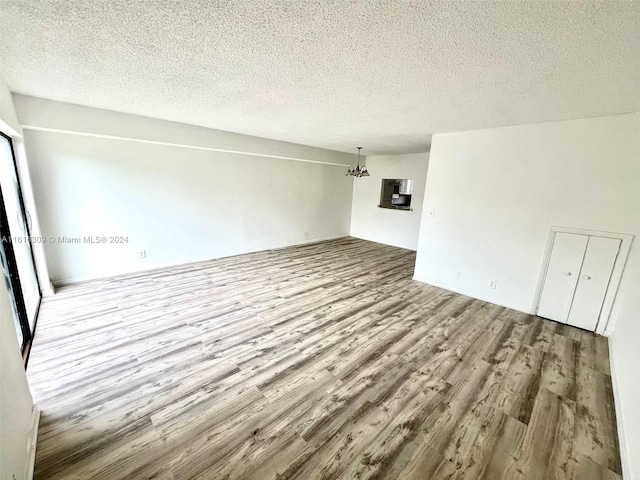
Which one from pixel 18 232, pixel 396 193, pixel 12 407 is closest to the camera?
pixel 12 407

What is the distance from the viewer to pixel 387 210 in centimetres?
727

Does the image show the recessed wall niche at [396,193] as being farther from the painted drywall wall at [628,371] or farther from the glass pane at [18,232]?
the glass pane at [18,232]

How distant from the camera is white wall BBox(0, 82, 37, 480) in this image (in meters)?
1.11

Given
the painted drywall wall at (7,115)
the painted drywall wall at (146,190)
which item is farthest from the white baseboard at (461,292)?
the painted drywall wall at (7,115)

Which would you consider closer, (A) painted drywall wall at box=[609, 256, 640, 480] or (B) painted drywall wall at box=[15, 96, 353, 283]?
(A) painted drywall wall at box=[609, 256, 640, 480]

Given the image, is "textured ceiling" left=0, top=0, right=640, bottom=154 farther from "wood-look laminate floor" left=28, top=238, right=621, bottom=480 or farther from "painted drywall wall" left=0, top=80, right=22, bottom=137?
"wood-look laminate floor" left=28, top=238, right=621, bottom=480

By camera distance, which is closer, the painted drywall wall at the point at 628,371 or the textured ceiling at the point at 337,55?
the textured ceiling at the point at 337,55

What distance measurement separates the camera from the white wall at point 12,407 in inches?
43.8

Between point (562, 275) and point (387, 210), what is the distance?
4.41 meters

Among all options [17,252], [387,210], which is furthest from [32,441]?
[387,210]

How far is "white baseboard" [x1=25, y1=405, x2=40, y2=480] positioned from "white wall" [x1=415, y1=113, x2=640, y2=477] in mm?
3676

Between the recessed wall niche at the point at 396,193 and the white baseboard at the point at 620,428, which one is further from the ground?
the recessed wall niche at the point at 396,193

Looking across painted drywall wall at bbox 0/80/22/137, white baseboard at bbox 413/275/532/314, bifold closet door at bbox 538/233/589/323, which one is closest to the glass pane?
painted drywall wall at bbox 0/80/22/137

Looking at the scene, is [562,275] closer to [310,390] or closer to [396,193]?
[310,390]
